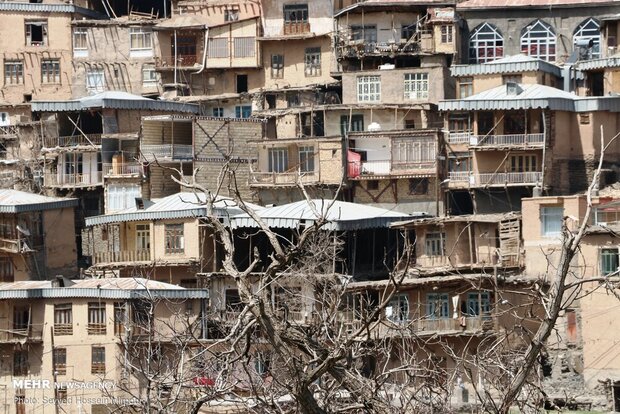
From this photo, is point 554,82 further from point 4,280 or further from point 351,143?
point 4,280

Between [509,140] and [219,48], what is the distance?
48.8 ft

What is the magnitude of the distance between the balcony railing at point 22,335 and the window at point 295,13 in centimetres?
1842

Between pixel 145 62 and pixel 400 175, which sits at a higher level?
pixel 145 62

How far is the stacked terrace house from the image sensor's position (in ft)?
153

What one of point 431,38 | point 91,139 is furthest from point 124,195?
point 431,38

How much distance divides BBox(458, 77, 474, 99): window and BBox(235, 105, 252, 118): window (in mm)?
9040

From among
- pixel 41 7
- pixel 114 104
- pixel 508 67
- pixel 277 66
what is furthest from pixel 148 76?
pixel 508 67

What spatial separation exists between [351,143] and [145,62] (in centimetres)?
1303

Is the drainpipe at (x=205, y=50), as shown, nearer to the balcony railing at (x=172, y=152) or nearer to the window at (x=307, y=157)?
the balcony railing at (x=172, y=152)

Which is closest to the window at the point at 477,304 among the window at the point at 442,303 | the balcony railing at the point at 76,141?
the window at the point at 442,303

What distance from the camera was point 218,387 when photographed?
48.4 feet

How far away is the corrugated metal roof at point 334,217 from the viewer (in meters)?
48.1

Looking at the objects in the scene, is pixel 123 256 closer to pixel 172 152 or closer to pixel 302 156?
pixel 172 152

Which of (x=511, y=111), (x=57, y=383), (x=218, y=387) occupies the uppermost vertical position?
(x=511, y=111)
